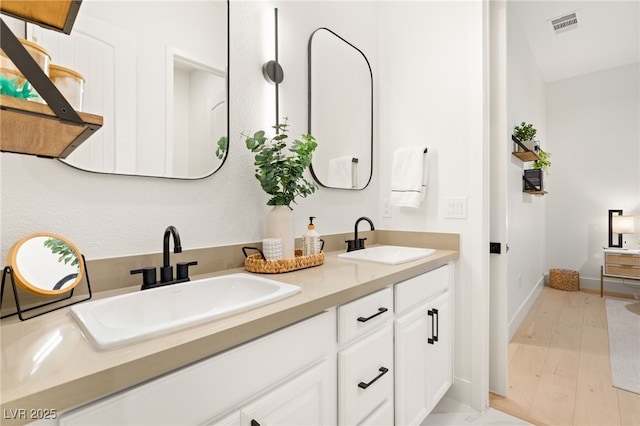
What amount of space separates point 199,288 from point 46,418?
0.58 meters

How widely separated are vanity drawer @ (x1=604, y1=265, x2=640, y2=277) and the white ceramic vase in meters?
4.31

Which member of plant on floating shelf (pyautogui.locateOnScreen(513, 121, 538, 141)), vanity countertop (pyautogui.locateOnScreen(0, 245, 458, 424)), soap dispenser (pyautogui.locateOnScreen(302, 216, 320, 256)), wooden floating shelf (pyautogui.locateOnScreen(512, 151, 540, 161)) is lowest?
vanity countertop (pyautogui.locateOnScreen(0, 245, 458, 424))

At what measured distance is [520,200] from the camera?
3189 millimetres

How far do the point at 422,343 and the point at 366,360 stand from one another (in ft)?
1.54

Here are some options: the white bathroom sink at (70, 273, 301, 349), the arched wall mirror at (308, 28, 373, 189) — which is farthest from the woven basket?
the white bathroom sink at (70, 273, 301, 349)

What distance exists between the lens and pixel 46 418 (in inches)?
18.1

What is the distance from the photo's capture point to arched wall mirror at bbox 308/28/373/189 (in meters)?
1.77

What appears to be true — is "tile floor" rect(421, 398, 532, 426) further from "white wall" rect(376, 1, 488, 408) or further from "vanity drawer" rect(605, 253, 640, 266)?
"vanity drawer" rect(605, 253, 640, 266)

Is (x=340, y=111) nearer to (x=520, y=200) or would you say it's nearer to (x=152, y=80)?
(x=152, y=80)

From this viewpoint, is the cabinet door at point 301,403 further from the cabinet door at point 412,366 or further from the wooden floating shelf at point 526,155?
the wooden floating shelf at point 526,155

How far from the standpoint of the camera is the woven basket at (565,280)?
13.8 ft

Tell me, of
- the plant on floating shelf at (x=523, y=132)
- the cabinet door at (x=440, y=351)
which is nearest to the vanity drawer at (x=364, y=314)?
the cabinet door at (x=440, y=351)

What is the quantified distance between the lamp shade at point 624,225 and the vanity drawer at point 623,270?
46 cm

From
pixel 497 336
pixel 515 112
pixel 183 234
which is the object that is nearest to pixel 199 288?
pixel 183 234
